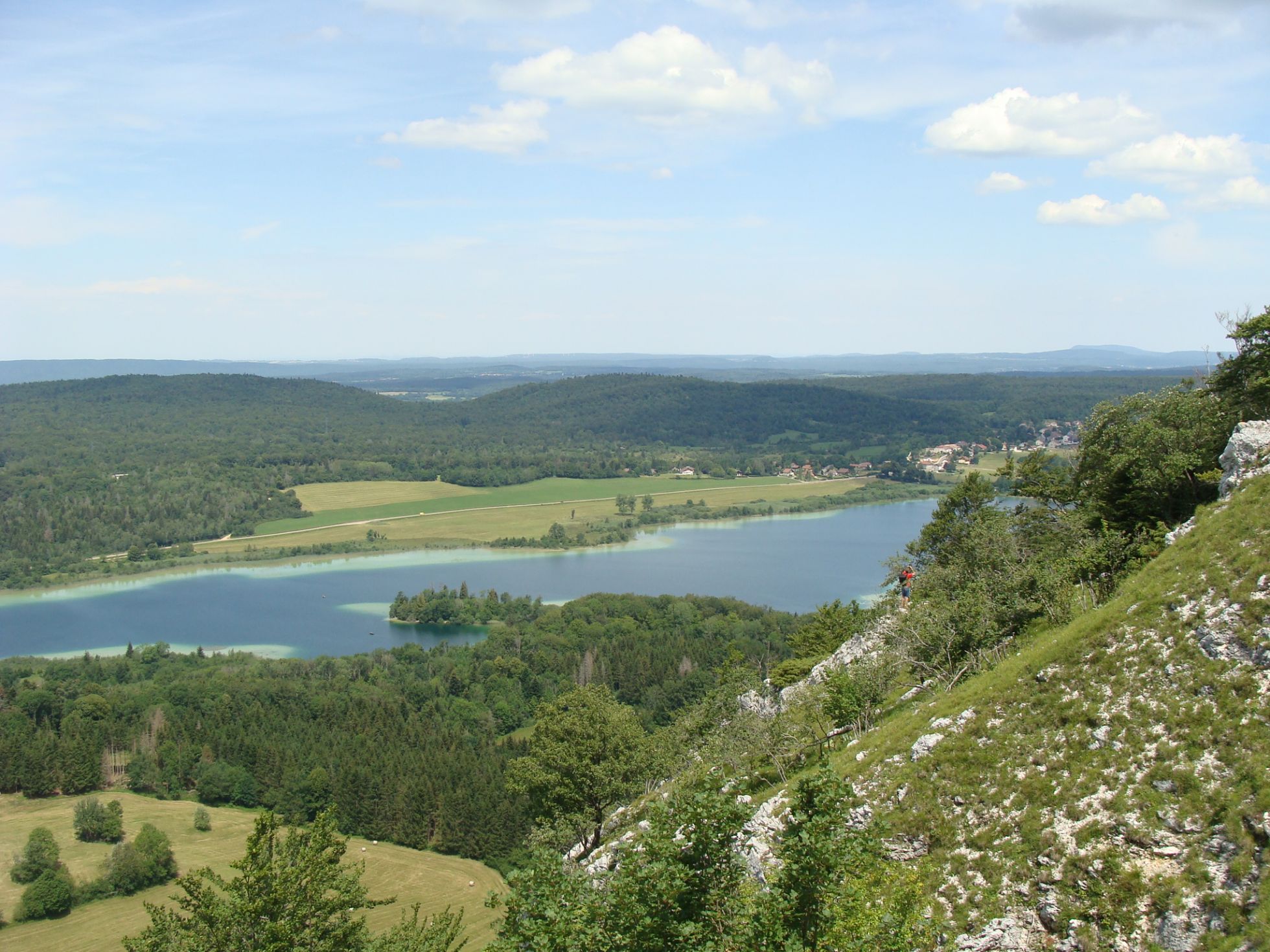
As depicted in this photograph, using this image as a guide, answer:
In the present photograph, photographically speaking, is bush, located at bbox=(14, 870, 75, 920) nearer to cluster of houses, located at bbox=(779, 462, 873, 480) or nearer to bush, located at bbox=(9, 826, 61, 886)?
bush, located at bbox=(9, 826, 61, 886)

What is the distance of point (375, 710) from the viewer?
44.8 metres

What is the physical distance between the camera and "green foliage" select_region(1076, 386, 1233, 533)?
17047 mm

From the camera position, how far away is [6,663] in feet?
173

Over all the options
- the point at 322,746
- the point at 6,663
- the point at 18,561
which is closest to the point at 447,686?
the point at 322,746

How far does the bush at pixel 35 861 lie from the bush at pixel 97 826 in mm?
2508

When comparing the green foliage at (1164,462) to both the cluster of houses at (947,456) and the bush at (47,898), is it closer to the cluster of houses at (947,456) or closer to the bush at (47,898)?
the bush at (47,898)

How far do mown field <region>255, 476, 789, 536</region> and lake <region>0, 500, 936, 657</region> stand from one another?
57.4ft

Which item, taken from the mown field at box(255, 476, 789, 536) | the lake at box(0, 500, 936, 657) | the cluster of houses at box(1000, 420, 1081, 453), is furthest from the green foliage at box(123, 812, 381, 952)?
the cluster of houses at box(1000, 420, 1081, 453)

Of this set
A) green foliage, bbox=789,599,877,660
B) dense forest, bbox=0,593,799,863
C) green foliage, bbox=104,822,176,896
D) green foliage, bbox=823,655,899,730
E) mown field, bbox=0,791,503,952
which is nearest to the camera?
green foliage, bbox=823,655,899,730

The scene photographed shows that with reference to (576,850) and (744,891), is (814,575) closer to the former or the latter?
(576,850)

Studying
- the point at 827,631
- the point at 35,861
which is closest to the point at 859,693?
the point at 827,631

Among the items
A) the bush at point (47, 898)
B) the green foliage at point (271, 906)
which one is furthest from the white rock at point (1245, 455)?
the bush at point (47, 898)

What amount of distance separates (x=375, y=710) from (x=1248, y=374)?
37885 millimetres

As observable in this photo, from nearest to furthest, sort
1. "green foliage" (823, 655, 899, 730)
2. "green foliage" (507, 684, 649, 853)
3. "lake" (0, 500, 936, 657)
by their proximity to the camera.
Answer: "green foliage" (823, 655, 899, 730)
"green foliage" (507, 684, 649, 853)
"lake" (0, 500, 936, 657)
